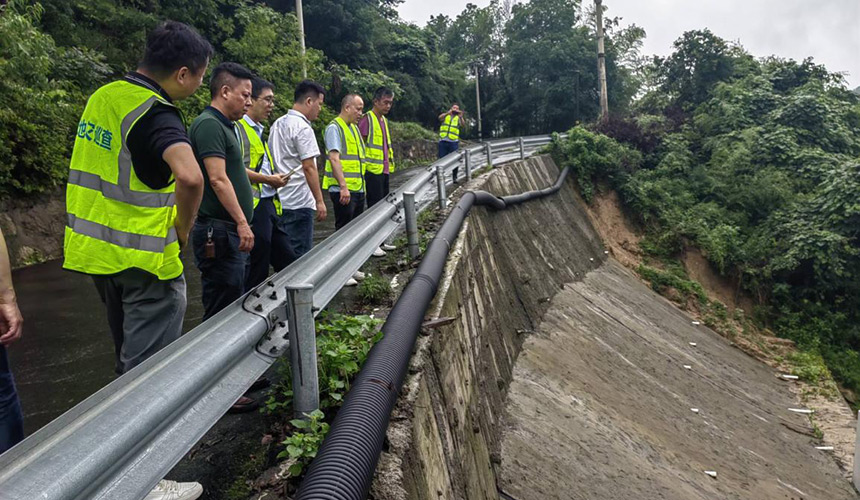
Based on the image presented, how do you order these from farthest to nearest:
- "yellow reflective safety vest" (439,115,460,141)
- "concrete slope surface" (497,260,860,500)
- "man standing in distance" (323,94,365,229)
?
"yellow reflective safety vest" (439,115,460,141) → "man standing in distance" (323,94,365,229) → "concrete slope surface" (497,260,860,500)

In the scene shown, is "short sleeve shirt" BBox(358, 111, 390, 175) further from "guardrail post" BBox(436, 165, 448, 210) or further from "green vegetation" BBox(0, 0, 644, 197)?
"green vegetation" BBox(0, 0, 644, 197)

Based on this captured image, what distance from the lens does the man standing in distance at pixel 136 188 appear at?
222cm

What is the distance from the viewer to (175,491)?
2051 millimetres

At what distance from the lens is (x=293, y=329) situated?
2133 mm

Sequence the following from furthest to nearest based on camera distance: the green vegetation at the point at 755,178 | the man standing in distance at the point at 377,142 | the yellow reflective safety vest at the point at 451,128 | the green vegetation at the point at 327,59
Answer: the green vegetation at the point at 755,178 < the yellow reflective safety vest at the point at 451,128 < the green vegetation at the point at 327,59 < the man standing in distance at the point at 377,142

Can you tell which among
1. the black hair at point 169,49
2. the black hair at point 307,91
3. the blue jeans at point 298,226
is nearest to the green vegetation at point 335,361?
the black hair at point 169,49

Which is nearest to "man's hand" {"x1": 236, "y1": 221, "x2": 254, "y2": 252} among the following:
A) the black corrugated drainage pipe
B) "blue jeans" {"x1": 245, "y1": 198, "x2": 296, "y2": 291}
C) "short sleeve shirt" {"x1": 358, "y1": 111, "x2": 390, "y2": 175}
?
"blue jeans" {"x1": 245, "y1": 198, "x2": 296, "y2": 291}

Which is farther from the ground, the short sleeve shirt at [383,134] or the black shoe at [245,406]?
the short sleeve shirt at [383,134]

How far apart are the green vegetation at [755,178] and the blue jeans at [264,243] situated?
1109 centimetres

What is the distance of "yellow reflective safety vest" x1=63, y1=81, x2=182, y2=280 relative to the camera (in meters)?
Result: 2.22

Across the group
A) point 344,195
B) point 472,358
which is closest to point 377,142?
point 344,195

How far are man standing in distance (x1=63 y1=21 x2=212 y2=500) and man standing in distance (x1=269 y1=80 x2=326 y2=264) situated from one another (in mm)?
2114

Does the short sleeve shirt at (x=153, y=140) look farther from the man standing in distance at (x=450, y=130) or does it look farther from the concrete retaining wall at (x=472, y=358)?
the man standing in distance at (x=450, y=130)

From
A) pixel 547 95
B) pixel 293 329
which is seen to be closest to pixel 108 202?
pixel 293 329
